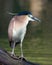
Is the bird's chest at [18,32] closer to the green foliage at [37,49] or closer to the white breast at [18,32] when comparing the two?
the white breast at [18,32]

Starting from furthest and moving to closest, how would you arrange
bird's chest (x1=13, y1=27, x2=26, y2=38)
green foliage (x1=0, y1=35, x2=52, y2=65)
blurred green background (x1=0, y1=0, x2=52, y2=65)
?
blurred green background (x1=0, y1=0, x2=52, y2=65), green foliage (x1=0, y1=35, x2=52, y2=65), bird's chest (x1=13, y1=27, x2=26, y2=38)

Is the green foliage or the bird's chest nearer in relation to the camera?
the bird's chest

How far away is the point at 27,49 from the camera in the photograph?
10984 mm

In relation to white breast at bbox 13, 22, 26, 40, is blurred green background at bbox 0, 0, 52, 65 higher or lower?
lower

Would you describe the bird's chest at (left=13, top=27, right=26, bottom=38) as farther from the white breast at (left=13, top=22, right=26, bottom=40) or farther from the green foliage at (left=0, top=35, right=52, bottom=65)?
the green foliage at (left=0, top=35, right=52, bottom=65)

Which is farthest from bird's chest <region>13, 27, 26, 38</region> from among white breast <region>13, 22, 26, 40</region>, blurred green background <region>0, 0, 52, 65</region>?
blurred green background <region>0, 0, 52, 65</region>

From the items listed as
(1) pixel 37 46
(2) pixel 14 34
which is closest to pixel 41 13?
(1) pixel 37 46

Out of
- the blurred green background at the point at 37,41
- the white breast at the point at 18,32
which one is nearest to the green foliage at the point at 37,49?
the blurred green background at the point at 37,41

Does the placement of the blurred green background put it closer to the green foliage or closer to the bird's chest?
the green foliage

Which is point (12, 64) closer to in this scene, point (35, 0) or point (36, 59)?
point (36, 59)

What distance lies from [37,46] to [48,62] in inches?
76.6

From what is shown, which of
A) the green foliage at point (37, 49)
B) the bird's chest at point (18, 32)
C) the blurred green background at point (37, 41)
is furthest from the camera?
the blurred green background at point (37, 41)

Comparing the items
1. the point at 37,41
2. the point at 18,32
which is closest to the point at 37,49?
the point at 37,41

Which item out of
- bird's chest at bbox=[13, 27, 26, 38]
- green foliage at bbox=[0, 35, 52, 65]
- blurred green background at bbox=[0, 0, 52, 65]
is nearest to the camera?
bird's chest at bbox=[13, 27, 26, 38]
